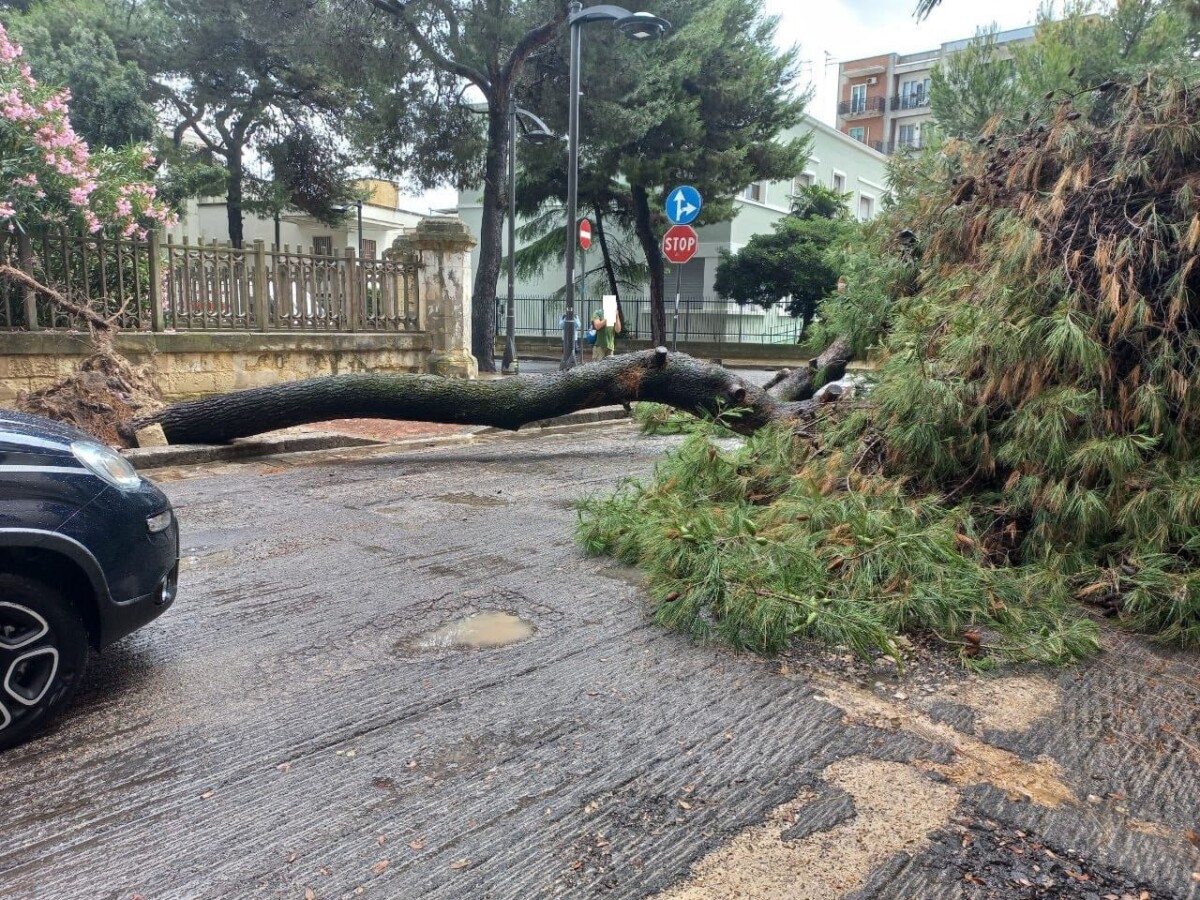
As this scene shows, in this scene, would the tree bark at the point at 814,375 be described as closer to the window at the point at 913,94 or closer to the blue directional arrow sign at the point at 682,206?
the blue directional arrow sign at the point at 682,206

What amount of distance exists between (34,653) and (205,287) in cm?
888

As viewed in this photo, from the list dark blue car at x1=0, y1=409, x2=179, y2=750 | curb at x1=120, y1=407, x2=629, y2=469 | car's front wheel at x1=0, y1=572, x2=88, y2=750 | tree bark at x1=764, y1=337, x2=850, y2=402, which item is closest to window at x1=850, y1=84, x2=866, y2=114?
tree bark at x1=764, y1=337, x2=850, y2=402

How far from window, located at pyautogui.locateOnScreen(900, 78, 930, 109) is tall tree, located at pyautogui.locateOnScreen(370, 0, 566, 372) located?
4875 centimetres

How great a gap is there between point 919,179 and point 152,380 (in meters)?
8.38

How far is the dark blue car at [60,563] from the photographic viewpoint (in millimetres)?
2744

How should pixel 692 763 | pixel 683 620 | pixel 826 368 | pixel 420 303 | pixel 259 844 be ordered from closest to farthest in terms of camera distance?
pixel 259 844
pixel 692 763
pixel 683 620
pixel 826 368
pixel 420 303

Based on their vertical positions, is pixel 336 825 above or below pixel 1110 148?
below

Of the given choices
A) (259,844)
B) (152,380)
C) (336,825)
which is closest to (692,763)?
(336,825)

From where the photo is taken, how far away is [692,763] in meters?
2.76

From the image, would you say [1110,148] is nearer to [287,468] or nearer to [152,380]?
[287,468]

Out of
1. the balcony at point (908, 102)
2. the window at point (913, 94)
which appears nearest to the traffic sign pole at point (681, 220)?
the window at point (913, 94)

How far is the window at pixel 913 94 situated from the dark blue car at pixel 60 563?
63849 mm

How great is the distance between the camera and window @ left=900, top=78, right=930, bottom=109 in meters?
58.0

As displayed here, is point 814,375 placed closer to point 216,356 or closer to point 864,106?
point 216,356
